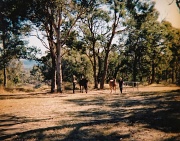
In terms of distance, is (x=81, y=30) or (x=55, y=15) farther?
(x=81, y=30)

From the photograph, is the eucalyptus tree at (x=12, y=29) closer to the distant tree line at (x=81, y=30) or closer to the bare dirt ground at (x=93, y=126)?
the distant tree line at (x=81, y=30)

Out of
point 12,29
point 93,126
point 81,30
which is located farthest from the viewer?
point 81,30

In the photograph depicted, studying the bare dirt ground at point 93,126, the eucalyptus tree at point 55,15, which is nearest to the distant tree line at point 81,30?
the eucalyptus tree at point 55,15

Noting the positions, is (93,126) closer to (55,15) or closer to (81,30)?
(55,15)

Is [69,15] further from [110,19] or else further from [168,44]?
[168,44]

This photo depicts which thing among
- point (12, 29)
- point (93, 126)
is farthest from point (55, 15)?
point (93, 126)

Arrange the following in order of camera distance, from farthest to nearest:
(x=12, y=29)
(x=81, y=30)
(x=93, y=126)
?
(x=81, y=30)
(x=12, y=29)
(x=93, y=126)

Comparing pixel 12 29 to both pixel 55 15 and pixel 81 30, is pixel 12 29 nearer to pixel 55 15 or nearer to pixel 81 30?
pixel 55 15

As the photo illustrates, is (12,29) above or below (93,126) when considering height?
above

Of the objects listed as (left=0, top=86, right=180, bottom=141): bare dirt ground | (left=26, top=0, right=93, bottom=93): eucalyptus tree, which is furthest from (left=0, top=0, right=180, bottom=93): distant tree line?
(left=0, top=86, right=180, bottom=141): bare dirt ground

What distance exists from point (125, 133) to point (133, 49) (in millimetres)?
51819

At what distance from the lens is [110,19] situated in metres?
41.9

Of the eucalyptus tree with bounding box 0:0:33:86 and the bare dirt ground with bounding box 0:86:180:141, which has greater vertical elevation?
the eucalyptus tree with bounding box 0:0:33:86

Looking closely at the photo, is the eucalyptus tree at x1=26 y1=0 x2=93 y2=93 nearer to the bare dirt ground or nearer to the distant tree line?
the distant tree line
